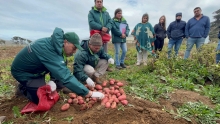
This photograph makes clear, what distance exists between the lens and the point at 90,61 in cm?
347

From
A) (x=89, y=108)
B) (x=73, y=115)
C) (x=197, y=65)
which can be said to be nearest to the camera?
(x=73, y=115)

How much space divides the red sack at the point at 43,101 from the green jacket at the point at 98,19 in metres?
2.30

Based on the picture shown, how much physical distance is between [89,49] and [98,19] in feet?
5.02

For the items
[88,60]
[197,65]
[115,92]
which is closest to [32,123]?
[115,92]

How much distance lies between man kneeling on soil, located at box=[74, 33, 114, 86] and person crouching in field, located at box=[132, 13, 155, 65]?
2.17 m

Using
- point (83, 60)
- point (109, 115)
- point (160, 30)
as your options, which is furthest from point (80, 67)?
point (160, 30)

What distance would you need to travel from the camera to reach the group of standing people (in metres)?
2.32

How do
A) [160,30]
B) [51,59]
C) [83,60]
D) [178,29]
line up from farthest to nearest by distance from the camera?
[160,30], [178,29], [83,60], [51,59]

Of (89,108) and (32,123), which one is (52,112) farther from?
(89,108)

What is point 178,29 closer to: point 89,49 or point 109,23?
point 109,23

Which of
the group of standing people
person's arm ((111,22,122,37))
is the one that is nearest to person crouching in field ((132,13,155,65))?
the group of standing people

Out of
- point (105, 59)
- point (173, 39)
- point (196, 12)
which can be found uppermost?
point (196, 12)

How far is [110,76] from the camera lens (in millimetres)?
4266

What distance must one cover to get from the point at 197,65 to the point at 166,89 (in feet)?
5.95
